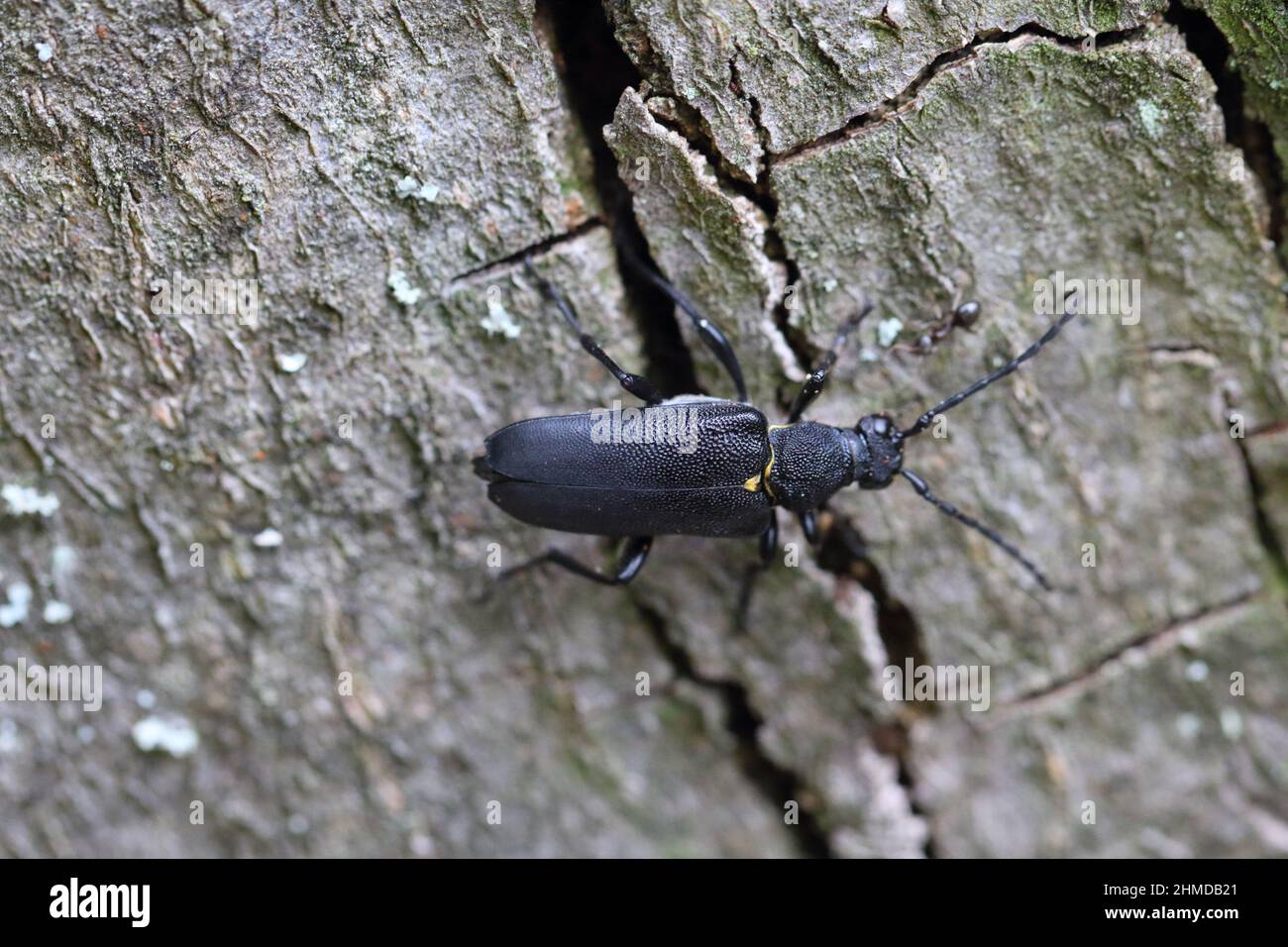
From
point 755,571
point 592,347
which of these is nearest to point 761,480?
point 755,571

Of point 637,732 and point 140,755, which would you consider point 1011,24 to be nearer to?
point 637,732

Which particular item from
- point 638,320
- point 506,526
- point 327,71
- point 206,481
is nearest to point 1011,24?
point 638,320

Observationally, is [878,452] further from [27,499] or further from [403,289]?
[27,499]

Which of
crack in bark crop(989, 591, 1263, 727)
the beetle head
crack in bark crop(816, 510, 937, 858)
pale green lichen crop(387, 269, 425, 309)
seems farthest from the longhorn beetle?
crack in bark crop(989, 591, 1263, 727)

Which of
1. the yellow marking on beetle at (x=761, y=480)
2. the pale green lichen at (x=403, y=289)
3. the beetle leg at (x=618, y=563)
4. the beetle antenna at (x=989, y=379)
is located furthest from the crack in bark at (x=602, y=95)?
the beetle antenna at (x=989, y=379)

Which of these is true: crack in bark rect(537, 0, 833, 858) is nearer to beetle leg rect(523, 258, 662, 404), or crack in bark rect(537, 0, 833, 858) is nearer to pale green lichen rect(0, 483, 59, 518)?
beetle leg rect(523, 258, 662, 404)
